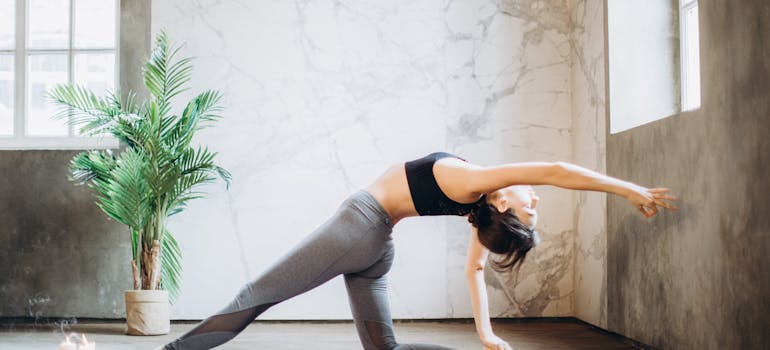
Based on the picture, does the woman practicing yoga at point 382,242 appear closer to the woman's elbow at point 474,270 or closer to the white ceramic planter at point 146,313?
the woman's elbow at point 474,270

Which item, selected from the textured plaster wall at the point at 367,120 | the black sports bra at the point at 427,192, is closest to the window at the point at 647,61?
the textured plaster wall at the point at 367,120

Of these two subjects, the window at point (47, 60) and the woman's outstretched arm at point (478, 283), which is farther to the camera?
the window at point (47, 60)

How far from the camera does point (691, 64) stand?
403 cm

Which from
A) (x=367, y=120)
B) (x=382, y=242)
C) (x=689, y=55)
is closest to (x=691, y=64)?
(x=689, y=55)

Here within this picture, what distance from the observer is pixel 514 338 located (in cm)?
418

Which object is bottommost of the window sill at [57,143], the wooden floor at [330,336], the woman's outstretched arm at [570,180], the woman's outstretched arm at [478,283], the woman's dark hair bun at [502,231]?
the wooden floor at [330,336]

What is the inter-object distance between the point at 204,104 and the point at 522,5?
7.08 feet

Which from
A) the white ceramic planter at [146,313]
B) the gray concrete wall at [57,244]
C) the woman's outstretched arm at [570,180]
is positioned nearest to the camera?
the woman's outstretched arm at [570,180]

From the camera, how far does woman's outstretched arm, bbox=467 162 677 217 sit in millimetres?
2131

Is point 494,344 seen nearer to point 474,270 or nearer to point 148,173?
point 474,270

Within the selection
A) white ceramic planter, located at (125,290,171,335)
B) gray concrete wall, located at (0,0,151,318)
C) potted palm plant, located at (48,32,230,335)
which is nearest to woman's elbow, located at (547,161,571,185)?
potted palm plant, located at (48,32,230,335)

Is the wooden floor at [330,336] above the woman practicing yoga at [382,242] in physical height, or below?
below

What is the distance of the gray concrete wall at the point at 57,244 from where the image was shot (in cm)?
498

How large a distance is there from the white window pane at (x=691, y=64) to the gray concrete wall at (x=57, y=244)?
3.34 meters
